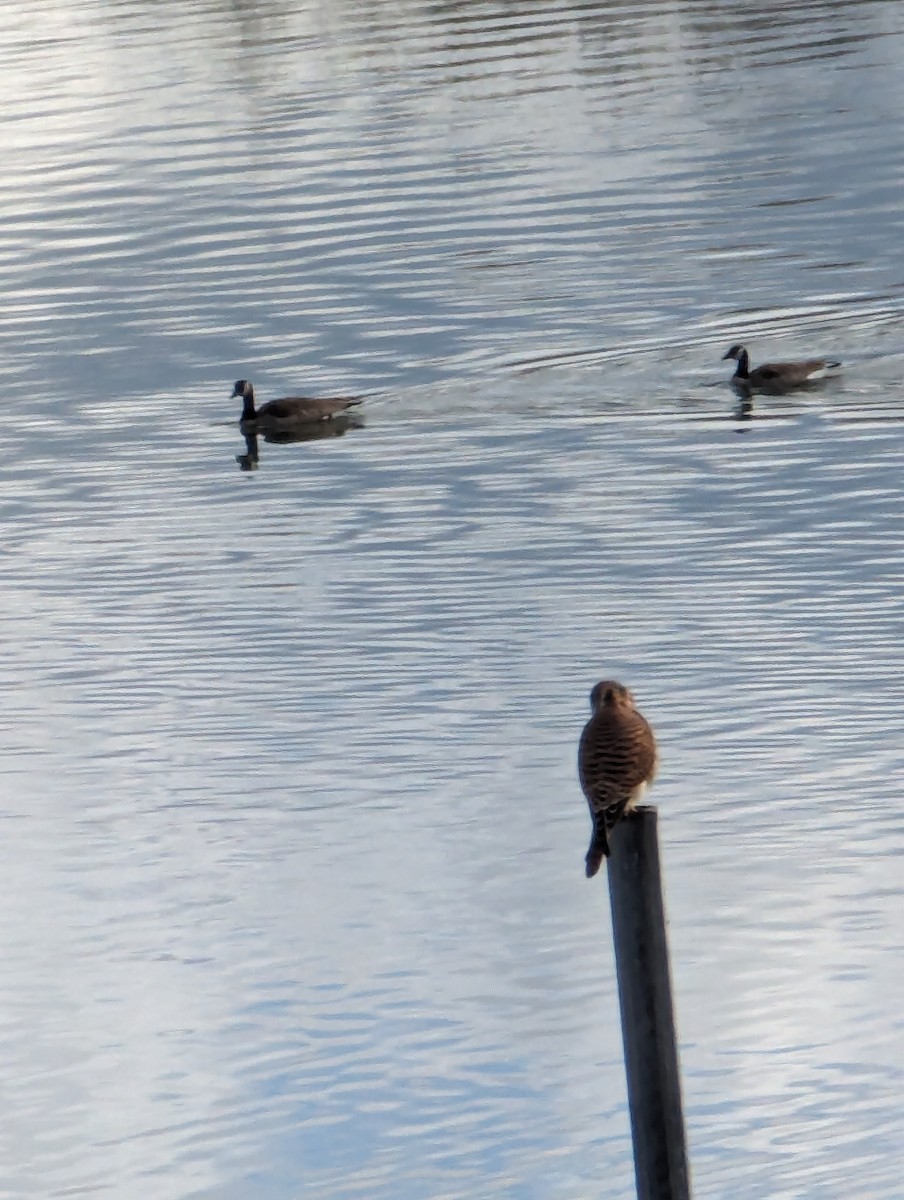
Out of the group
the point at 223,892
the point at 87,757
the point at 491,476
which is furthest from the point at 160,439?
the point at 223,892

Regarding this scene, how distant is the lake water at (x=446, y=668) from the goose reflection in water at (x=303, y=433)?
109 millimetres

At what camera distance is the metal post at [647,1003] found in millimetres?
6922

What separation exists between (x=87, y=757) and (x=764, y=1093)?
5820 mm

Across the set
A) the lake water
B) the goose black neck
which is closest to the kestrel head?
the lake water

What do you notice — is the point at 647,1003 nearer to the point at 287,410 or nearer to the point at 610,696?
the point at 610,696

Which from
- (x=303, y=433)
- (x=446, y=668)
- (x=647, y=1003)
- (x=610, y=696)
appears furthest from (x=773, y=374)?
(x=647, y=1003)

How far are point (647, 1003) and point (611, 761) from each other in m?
1.05

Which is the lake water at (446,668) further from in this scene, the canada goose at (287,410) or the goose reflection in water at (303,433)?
the canada goose at (287,410)

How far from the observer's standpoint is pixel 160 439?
23.0m

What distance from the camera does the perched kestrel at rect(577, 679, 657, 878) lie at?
24.4 ft

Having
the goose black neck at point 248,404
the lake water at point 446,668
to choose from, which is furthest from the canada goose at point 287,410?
the lake water at point 446,668

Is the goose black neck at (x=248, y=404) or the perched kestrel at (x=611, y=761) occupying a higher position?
the goose black neck at (x=248, y=404)

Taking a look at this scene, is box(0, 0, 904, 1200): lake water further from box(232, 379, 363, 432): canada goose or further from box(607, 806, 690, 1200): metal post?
box(607, 806, 690, 1200): metal post

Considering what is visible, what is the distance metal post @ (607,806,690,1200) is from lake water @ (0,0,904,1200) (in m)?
2.04
